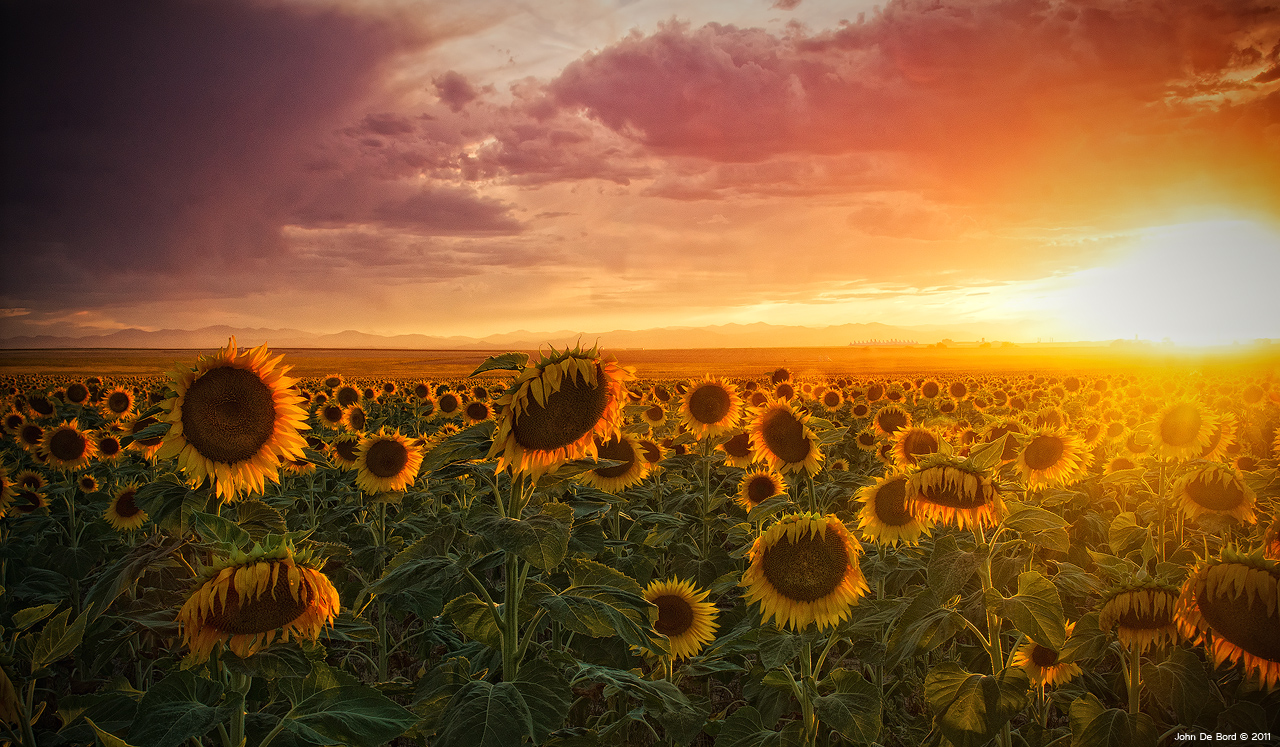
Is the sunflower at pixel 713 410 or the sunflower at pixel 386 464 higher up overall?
the sunflower at pixel 713 410

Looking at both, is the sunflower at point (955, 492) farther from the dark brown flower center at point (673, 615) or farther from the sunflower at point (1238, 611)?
the dark brown flower center at point (673, 615)

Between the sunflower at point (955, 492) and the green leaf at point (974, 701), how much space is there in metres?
0.86

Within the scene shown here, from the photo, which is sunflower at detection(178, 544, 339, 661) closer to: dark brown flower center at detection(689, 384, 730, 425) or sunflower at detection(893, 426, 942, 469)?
dark brown flower center at detection(689, 384, 730, 425)

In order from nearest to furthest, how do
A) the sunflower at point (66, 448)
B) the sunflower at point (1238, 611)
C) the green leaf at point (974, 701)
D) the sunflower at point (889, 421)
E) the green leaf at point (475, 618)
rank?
the sunflower at point (1238, 611)
the green leaf at point (475, 618)
the green leaf at point (974, 701)
the sunflower at point (66, 448)
the sunflower at point (889, 421)

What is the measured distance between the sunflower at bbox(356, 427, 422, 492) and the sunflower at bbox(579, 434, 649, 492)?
81.8 inches

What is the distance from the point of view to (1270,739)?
138 inches

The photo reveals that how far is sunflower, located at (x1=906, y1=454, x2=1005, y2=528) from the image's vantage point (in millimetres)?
3623

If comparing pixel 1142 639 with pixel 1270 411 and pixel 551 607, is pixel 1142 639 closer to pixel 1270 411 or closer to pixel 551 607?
pixel 551 607

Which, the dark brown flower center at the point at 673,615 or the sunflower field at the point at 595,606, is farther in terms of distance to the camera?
the dark brown flower center at the point at 673,615

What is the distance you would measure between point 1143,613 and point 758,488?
3.99m

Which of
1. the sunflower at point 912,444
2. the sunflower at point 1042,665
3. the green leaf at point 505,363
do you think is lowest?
the sunflower at point 1042,665

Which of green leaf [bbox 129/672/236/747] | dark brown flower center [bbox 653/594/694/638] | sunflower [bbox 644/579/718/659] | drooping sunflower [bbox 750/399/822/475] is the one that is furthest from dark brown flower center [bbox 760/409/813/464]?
green leaf [bbox 129/672/236/747]

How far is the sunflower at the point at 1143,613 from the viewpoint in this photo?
3.41 meters

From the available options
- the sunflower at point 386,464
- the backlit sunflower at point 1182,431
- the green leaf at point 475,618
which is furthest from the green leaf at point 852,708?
the backlit sunflower at point 1182,431
